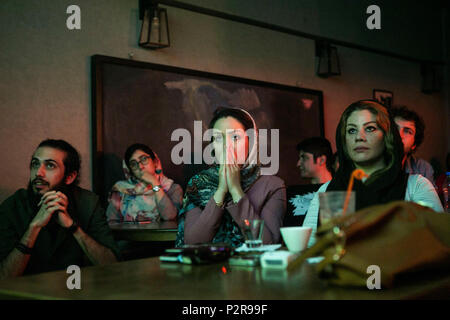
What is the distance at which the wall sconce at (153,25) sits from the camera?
Result: 4090 mm

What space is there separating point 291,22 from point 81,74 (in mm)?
2672

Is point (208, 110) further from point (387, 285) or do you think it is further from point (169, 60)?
point (387, 285)

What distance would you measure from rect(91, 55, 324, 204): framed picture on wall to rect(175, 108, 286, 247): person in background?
1635mm

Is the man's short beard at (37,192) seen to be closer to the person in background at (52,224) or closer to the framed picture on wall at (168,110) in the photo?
the person in background at (52,224)

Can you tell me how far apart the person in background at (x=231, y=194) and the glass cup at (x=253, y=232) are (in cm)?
49

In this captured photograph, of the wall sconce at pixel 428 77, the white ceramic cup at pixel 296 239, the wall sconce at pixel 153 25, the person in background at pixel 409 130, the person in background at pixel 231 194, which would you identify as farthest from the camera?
the wall sconce at pixel 428 77

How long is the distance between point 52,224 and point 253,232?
1.16m

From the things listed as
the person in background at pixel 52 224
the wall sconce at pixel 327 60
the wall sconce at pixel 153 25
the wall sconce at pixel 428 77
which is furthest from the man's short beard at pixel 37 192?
the wall sconce at pixel 428 77

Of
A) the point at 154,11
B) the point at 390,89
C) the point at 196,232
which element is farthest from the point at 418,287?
the point at 390,89

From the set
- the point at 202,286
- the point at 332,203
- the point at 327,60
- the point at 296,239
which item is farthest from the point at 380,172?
the point at 327,60

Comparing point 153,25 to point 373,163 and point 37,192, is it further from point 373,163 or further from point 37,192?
point 373,163

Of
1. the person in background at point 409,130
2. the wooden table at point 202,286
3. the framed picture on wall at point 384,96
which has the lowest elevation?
the wooden table at point 202,286

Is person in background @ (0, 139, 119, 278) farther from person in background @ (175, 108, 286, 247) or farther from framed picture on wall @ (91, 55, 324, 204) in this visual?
framed picture on wall @ (91, 55, 324, 204)

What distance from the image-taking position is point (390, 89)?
6871 mm
